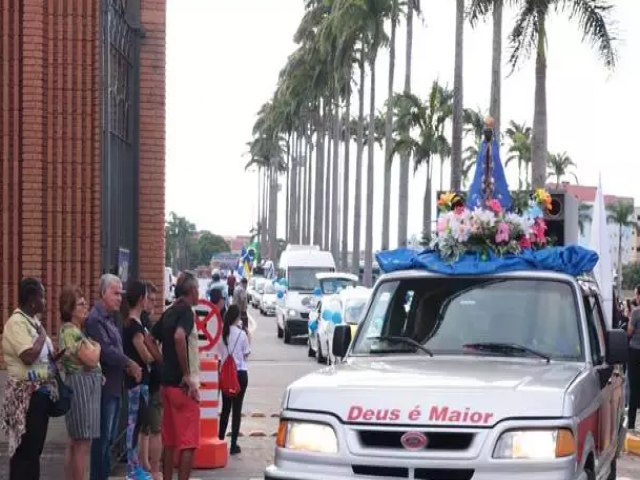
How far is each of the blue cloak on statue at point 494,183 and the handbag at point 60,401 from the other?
11.5 ft

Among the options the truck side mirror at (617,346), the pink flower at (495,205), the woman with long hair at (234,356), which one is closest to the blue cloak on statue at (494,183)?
the pink flower at (495,205)

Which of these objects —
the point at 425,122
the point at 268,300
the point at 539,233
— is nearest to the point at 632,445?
the point at 539,233

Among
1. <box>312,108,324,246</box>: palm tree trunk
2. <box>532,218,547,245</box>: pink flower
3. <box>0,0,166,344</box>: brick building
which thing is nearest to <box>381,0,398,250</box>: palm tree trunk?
<box>312,108,324,246</box>: palm tree trunk

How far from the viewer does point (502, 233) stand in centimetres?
945

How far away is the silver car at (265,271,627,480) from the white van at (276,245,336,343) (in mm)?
26170

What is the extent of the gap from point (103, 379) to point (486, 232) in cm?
318

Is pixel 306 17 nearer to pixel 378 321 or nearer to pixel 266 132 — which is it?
pixel 266 132

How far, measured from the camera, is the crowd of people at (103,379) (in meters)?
9.30

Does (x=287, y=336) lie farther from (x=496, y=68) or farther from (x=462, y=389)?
(x=462, y=389)

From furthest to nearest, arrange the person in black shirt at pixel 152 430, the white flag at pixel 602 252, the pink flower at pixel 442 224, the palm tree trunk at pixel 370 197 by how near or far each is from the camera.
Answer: the palm tree trunk at pixel 370 197, the white flag at pixel 602 252, the person in black shirt at pixel 152 430, the pink flower at pixel 442 224

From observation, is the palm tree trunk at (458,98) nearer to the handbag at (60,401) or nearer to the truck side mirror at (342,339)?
the handbag at (60,401)

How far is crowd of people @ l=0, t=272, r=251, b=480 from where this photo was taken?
9.30m

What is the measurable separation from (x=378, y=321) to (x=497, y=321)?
92cm

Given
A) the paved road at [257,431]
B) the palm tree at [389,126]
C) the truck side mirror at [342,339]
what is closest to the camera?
the truck side mirror at [342,339]
